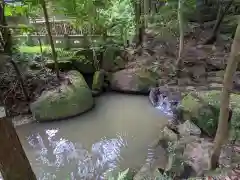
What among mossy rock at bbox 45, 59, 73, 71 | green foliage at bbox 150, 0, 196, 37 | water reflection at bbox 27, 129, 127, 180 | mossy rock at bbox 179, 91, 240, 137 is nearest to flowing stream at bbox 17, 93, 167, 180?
water reflection at bbox 27, 129, 127, 180

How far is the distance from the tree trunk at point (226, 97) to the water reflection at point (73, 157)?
2030mm

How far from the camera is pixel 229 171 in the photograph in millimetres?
3285

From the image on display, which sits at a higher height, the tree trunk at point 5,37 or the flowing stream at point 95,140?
the tree trunk at point 5,37

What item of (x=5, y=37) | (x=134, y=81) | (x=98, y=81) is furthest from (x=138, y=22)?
(x=5, y=37)

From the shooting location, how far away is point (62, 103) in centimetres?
664

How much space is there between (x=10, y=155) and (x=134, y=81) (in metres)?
5.65

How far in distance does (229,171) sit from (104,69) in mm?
6057

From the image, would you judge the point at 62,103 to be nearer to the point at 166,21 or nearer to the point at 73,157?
the point at 73,157

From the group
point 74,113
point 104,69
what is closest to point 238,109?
point 74,113

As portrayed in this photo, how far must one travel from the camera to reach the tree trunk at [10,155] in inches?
92.2

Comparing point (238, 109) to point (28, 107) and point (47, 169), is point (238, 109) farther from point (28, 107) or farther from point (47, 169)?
point (28, 107)

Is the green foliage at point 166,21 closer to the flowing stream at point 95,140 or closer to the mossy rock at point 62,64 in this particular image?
the flowing stream at point 95,140

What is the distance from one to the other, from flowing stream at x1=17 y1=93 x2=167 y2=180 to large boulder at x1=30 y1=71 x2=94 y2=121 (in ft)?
0.58

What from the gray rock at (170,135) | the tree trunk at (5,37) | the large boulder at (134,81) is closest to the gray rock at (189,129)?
the gray rock at (170,135)
